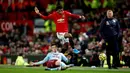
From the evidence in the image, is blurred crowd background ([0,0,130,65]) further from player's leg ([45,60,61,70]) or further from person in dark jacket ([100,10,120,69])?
player's leg ([45,60,61,70])

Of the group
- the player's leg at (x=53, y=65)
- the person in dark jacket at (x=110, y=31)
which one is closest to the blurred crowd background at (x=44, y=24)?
the person in dark jacket at (x=110, y=31)

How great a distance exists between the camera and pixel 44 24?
33.2 meters

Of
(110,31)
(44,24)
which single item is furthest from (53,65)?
(44,24)

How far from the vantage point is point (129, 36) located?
87.7 feet

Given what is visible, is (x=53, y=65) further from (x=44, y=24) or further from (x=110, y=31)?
(x=44, y=24)

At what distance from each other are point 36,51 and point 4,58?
1.83 meters

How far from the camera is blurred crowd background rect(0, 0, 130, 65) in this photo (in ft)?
94.1

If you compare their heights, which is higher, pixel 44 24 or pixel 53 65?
pixel 44 24

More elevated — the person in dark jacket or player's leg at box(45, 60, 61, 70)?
the person in dark jacket

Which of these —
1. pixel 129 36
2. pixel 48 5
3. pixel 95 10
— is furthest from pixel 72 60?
pixel 48 5

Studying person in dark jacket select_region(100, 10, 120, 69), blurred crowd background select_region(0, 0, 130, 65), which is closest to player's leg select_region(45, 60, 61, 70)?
person in dark jacket select_region(100, 10, 120, 69)

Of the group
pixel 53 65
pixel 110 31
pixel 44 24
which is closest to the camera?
pixel 53 65

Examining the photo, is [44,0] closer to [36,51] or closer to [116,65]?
[36,51]

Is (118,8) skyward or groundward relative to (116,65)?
skyward
